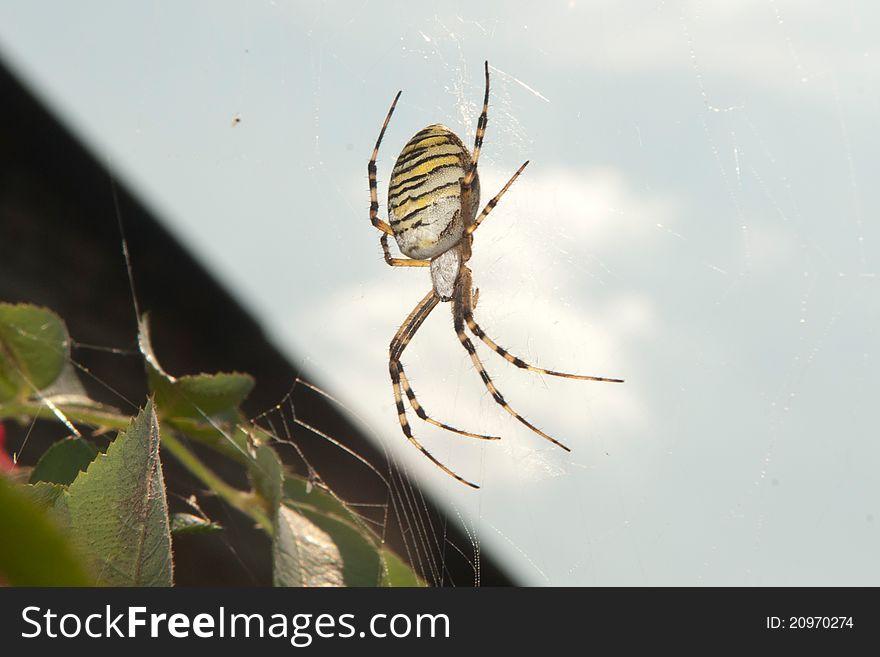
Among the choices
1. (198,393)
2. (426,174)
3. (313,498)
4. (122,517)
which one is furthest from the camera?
(426,174)

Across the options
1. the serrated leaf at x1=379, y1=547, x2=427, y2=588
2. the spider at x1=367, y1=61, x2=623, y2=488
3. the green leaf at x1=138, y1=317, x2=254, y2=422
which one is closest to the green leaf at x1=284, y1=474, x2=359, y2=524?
the serrated leaf at x1=379, y1=547, x2=427, y2=588

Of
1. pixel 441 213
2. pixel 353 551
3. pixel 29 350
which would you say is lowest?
pixel 353 551

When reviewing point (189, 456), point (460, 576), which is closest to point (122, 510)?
point (189, 456)

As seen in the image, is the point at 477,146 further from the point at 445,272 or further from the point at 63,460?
Answer: the point at 63,460

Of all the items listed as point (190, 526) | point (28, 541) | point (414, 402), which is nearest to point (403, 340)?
point (414, 402)

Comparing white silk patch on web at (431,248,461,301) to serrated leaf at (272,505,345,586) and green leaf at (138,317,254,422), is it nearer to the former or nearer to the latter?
green leaf at (138,317,254,422)

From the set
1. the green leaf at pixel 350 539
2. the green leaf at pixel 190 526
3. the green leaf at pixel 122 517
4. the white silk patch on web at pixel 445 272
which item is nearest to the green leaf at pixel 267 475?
the green leaf at pixel 350 539

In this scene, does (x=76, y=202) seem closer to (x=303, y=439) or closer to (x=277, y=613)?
(x=303, y=439)
